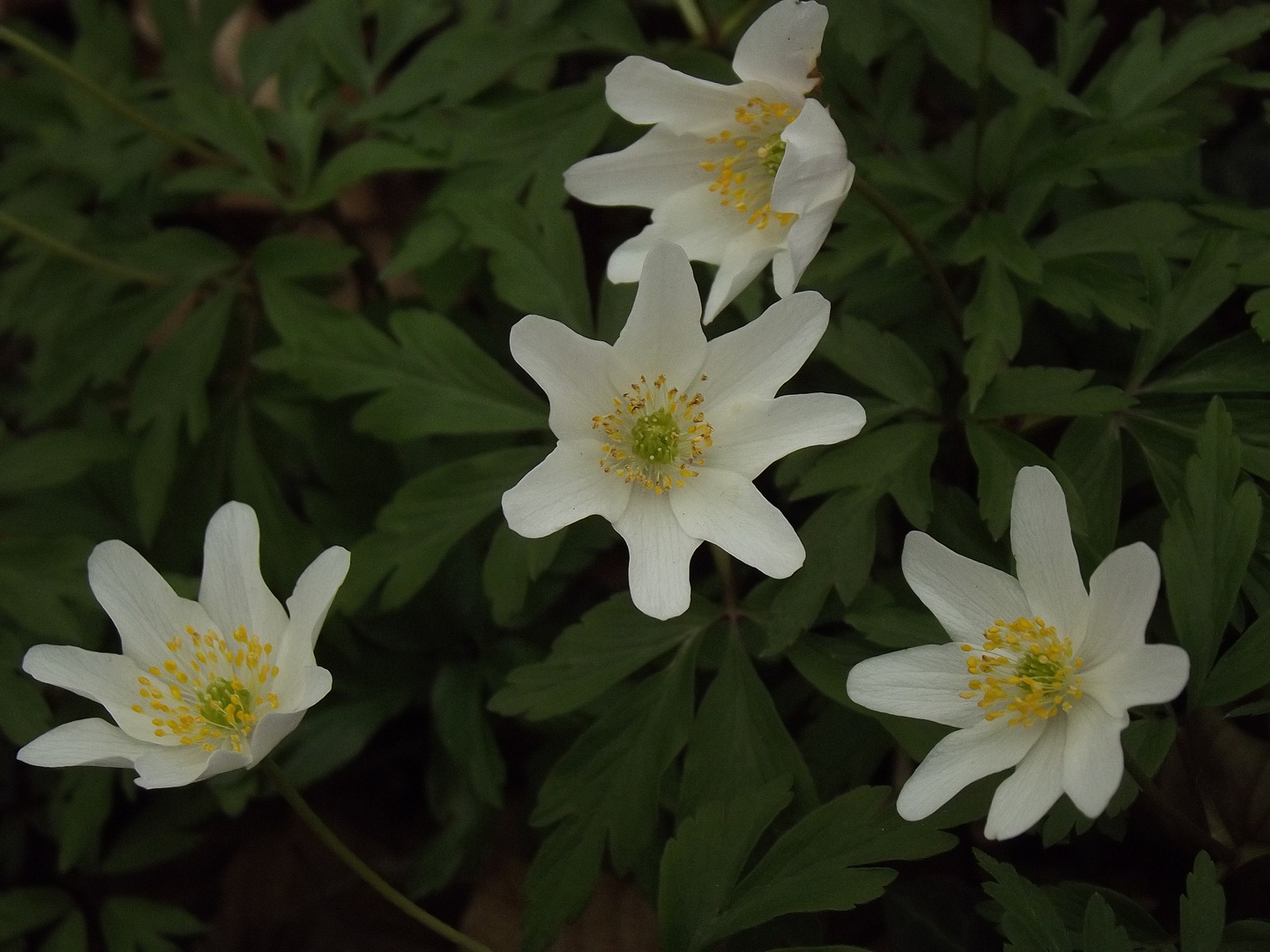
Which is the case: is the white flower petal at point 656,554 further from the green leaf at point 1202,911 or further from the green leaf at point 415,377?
the green leaf at point 1202,911

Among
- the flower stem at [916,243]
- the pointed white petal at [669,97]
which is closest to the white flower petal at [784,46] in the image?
the pointed white petal at [669,97]

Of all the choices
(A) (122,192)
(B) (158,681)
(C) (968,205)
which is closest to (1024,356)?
(C) (968,205)

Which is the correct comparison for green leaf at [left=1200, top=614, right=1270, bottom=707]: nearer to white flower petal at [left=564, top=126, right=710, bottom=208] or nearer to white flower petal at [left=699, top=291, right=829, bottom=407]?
white flower petal at [left=699, top=291, right=829, bottom=407]

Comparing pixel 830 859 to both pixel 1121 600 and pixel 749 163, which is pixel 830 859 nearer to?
pixel 1121 600

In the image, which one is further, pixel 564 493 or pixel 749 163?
pixel 749 163

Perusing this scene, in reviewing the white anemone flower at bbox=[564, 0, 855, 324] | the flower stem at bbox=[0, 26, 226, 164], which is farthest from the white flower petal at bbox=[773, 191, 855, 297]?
the flower stem at bbox=[0, 26, 226, 164]

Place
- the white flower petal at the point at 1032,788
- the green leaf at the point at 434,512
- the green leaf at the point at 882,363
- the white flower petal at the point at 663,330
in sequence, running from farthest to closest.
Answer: the green leaf at the point at 434,512
the green leaf at the point at 882,363
the white flower petal at the point at 663,330
the white flower petal at the point at 1032,788

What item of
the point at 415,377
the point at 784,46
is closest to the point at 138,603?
the point at 415,377
